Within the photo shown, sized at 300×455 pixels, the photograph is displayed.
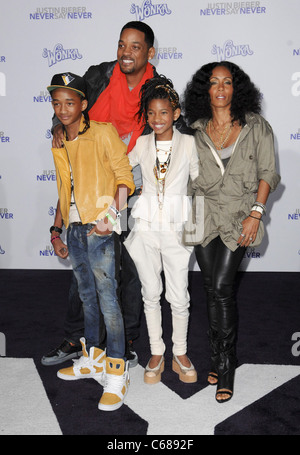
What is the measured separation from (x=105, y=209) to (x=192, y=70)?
124 inches

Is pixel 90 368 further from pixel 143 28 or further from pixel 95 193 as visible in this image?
pixel 143 28

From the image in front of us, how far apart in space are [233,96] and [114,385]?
1.69 metres

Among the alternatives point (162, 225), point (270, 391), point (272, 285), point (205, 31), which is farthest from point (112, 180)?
point (205, 31)

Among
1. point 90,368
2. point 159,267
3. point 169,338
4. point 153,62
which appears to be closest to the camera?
point 159,267

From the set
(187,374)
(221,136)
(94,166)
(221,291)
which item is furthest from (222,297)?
(94,166)

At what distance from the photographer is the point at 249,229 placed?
97.8 inches

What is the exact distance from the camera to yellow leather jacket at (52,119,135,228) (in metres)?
2.52

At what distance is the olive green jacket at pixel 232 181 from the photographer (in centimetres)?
250

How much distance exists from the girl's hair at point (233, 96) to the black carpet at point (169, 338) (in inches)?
61.0

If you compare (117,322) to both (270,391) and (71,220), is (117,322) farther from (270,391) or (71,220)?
(270,391)

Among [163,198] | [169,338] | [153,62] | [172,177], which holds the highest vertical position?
[153,62]
